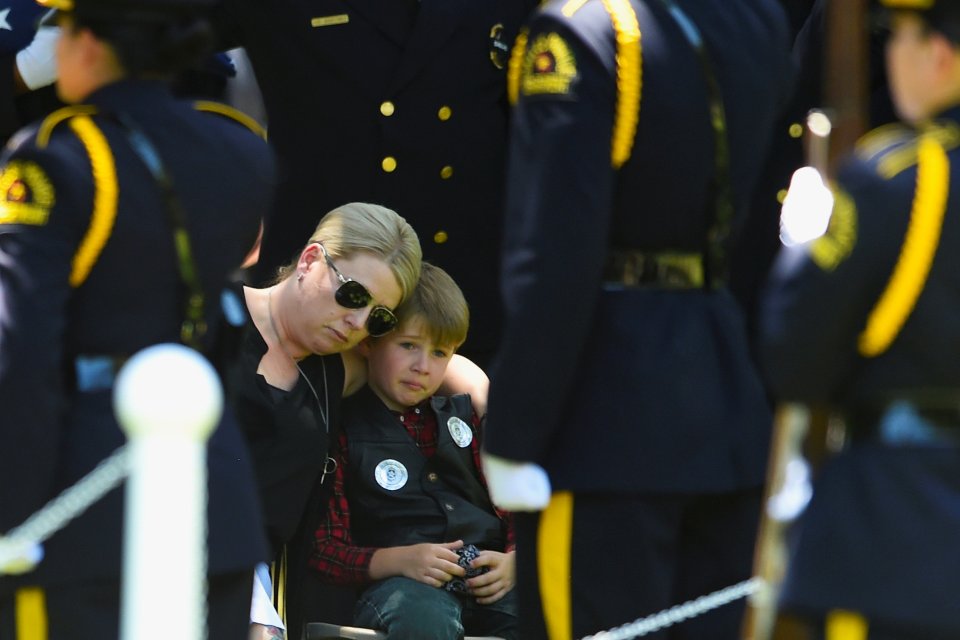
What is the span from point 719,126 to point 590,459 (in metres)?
0.63

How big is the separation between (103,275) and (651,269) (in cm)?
97

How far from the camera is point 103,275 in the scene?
3484mm

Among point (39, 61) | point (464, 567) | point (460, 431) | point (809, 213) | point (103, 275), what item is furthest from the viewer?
point (460, 431)

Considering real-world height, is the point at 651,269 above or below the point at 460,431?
above

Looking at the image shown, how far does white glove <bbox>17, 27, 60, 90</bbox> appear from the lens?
4.84m

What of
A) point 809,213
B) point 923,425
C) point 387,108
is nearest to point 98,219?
point 809,213

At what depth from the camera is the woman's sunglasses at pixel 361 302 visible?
200 inches

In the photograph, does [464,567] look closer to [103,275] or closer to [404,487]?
[404,487]

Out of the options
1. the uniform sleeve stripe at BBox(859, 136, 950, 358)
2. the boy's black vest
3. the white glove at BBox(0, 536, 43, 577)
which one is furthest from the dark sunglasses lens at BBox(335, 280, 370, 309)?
the uniform sleeve stripe at BBox(859, 136, 950, 358)

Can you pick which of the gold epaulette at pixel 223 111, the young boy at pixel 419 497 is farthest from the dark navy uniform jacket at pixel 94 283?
the young boy at pixel 419 497

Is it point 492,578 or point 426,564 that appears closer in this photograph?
point 426,564

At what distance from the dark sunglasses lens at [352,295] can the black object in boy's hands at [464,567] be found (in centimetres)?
66

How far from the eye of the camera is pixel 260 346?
199 inches

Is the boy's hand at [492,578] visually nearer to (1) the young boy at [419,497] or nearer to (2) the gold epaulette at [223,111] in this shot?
(1) the young boy at [419,497]
